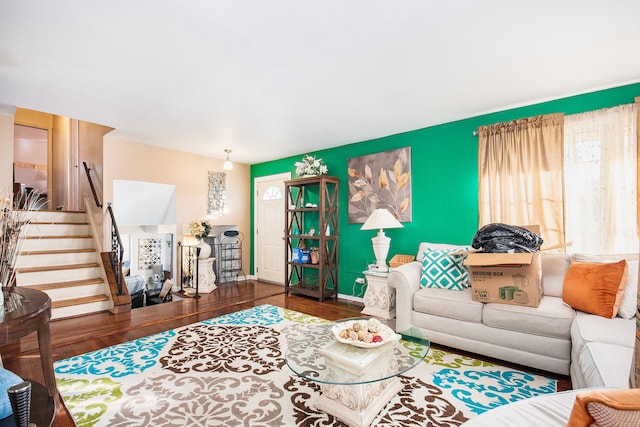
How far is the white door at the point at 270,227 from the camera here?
5.73 meters

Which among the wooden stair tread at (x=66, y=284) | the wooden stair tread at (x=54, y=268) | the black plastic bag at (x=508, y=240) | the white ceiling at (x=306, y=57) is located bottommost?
the wooden stair tread at (x=66, y=284)

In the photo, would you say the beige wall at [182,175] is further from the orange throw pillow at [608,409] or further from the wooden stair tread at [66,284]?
the orange throw pillow at [608,409]

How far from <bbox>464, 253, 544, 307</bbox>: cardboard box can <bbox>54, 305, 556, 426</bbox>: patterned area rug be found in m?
0.58

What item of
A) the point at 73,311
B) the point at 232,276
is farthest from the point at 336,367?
the point at 232,276

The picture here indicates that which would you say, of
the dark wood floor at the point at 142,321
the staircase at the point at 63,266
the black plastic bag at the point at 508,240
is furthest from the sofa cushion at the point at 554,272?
the staircase at the point at 63,266

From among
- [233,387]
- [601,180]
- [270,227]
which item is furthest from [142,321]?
[601,180]

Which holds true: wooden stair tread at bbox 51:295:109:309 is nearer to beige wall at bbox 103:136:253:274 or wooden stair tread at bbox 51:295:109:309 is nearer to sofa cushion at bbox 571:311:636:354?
beige wall at bbox 103:136:253:274

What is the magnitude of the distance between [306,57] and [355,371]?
221 cm

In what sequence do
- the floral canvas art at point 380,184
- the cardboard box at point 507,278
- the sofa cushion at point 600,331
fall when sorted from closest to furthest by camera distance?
the sofa cushion at point 600,331 < the cardboard box at point 507,278 < the floral canvas art at point 380,184

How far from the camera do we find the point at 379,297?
3.70 metres

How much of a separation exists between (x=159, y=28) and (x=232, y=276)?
4686 mm

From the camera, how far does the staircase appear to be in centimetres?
366

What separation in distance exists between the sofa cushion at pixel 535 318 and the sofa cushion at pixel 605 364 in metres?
0.47

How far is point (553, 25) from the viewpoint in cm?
189
